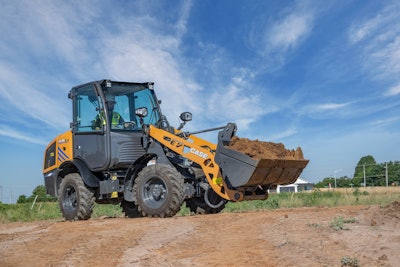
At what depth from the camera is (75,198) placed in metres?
13.4

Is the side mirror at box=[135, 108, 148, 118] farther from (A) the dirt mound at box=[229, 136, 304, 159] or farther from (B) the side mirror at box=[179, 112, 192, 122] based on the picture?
(A) the dirt mound at box=[229, 136, 304, 159]

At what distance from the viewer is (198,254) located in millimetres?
6625

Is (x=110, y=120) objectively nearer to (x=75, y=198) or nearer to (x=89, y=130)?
(x=89, y=130)

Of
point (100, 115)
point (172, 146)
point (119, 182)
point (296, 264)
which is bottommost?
point (296, 264)

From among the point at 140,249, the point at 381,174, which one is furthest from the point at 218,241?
the point at 381,174

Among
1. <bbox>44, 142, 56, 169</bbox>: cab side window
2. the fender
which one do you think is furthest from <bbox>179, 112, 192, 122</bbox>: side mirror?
<bbox>44, 142, 56, 169</bbox>: cab side window

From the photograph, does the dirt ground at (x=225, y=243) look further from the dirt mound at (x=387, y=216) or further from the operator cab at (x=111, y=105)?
the operator cab at (x=111, y=105)

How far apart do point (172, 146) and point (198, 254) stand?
5.04 m

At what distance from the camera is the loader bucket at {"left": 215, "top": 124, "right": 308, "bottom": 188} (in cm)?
993

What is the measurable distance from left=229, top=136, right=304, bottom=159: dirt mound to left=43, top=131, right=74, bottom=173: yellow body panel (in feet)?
17.5

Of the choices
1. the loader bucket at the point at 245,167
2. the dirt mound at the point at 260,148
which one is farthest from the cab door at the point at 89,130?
the dirt mound at the point at 260,148

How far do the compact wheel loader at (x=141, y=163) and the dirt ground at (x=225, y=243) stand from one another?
1094 millimetres

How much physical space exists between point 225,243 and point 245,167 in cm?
306

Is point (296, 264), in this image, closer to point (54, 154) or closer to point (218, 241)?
point (218, 241)
